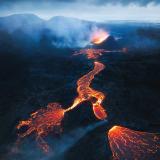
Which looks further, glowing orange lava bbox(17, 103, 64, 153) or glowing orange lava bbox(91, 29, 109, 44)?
glowing orange lava bbox(91, 29, 109, 44)

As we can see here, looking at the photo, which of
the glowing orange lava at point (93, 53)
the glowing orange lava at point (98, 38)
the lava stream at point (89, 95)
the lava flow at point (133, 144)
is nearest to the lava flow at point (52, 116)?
the lava stream at point (89, 95)

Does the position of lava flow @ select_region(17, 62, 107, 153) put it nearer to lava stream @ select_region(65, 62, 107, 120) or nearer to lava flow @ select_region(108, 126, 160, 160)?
lava stream @ select_region(65, 62, 107, 120)

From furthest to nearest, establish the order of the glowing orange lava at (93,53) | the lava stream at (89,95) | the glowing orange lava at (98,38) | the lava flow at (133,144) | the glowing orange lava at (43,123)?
the glowing orange lava at (98,38), the glowing orange lava at (93,53), the lava stream at (89,95), the glowing orange lava at (43,123), the lava flow at (133,144)

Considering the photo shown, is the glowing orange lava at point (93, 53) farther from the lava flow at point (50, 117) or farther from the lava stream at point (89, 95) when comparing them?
the lava flow at point (50, 117)

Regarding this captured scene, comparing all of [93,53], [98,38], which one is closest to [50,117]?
[93,53]

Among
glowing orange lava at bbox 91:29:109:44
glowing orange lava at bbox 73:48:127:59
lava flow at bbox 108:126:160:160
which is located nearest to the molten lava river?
lava flow at bbox 108:126:160:160

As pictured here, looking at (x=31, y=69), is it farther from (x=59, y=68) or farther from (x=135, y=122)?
(x=135, y=122)

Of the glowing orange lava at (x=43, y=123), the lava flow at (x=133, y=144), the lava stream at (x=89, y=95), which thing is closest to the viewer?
the lava flow at (x=133, y=144)

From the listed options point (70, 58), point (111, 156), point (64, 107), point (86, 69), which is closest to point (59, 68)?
point (86, 69)

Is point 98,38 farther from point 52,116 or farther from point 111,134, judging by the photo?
point 111,134
